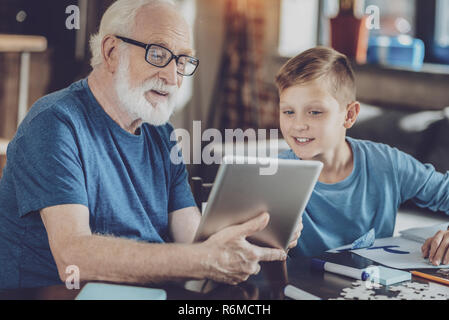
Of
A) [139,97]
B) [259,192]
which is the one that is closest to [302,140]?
[139,97]

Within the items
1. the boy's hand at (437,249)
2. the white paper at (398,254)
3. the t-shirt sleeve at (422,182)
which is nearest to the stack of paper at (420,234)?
the white paper at (398,254)

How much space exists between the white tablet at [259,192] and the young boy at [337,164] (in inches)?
19.8

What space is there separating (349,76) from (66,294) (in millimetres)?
1076

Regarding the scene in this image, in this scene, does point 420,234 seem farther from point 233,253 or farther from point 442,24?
point 442,24

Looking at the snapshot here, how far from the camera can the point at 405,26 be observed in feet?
12.5

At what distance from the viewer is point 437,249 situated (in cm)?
130

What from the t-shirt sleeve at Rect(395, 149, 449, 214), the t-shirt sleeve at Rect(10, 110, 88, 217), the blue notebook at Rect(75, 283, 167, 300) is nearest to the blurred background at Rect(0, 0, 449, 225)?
the t-shirt sleeve at Rect(395, 149, 449, 214)

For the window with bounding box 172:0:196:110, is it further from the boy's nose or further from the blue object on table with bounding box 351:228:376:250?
the blue object on table with bounding box 351:228:376:250

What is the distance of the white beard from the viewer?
57.6 inches

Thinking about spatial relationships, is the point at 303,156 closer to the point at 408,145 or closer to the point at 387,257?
the point at 387,257

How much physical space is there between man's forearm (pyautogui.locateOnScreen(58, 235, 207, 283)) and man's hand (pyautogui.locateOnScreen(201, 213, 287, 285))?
22 mm

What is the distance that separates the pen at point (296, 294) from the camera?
1029mm

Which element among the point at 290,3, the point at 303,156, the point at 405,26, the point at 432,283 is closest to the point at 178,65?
the point at 303,156
